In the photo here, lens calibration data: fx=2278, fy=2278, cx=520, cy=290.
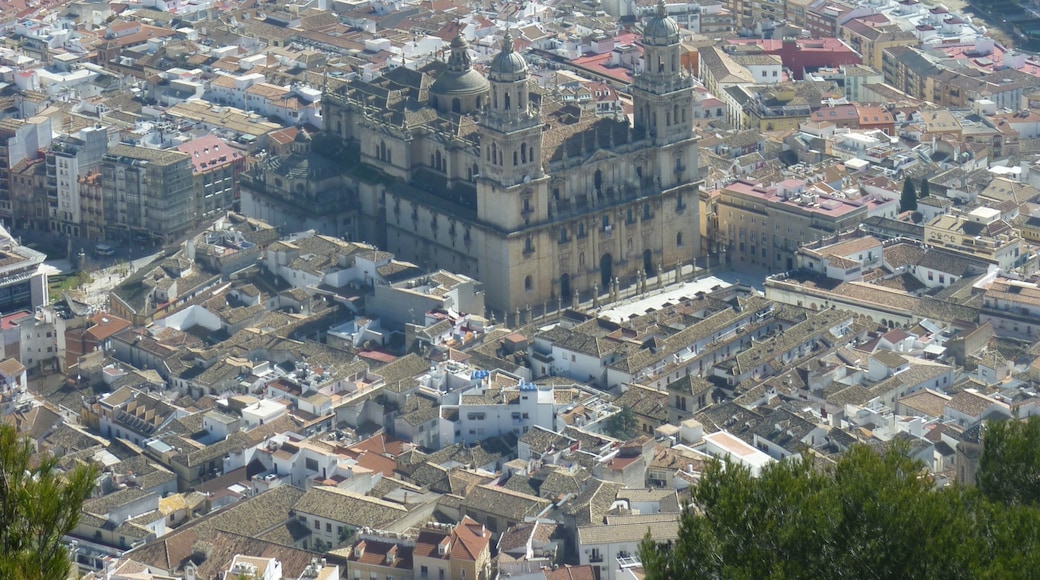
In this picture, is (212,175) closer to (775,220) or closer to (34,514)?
(775,220)

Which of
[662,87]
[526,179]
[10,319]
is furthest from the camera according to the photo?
[662,87]

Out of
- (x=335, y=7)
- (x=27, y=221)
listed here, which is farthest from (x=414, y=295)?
(x=335, y=7)

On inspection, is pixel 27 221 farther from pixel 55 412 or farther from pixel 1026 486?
pixel 1026 486

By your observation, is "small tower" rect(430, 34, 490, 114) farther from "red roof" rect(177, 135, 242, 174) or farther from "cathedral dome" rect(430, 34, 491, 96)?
"red roof" rect(177, 135, 242, 174)

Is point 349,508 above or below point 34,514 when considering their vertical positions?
below

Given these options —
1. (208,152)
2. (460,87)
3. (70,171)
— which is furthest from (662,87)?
(70,171)

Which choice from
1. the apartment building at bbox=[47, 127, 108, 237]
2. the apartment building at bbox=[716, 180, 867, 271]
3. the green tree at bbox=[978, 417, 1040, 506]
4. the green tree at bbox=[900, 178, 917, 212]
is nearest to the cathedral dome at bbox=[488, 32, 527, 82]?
the apartment building at bbox=[716, 180, 867, 271]
